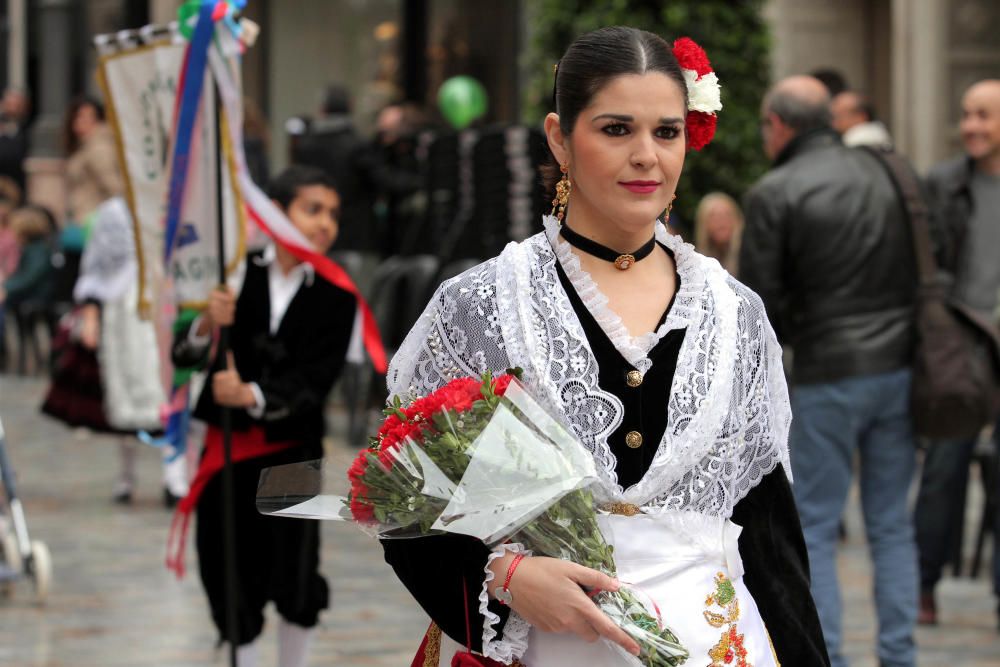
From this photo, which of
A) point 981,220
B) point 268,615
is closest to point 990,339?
point 981,220

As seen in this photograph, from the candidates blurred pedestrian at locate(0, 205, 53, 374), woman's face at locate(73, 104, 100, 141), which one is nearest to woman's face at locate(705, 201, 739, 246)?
woman's face at locate(73, 104, 100, 141)

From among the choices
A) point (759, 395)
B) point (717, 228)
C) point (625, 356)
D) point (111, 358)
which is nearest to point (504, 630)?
point (625, 356)

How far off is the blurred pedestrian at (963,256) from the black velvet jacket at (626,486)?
480 cm

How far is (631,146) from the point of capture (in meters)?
3.15

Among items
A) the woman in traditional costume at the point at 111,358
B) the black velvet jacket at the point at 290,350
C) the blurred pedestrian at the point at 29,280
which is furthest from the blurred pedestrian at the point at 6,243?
the black velvet jacket at the point at 290,350

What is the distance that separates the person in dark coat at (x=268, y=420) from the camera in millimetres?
6070

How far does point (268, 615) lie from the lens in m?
8.51

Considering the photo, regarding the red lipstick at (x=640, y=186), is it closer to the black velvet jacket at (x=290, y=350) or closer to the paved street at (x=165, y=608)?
the black velvet jacket at (x=290, y=350)

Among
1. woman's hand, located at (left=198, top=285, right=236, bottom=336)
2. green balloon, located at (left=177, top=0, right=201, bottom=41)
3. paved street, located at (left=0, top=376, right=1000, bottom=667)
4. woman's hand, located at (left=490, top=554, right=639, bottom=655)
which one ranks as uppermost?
green balloon, located at (left=177, top=0, right=201, bottom=41)

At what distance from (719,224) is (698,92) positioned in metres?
6.97

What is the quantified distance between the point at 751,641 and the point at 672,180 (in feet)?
2.67

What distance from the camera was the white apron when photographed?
120 inches

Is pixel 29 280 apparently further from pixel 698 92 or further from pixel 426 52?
pixel 698 92

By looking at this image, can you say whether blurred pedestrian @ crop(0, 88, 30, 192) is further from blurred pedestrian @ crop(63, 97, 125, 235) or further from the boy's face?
the boy's face
